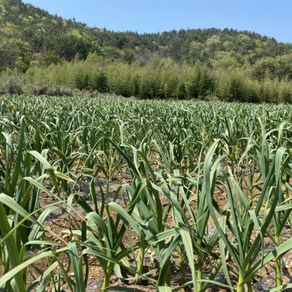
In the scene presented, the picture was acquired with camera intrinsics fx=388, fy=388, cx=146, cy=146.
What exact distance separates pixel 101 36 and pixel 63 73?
5376cm

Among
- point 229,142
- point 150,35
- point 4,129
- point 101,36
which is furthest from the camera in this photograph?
point 150,35

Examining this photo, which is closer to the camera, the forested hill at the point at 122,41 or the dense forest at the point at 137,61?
the dense forest at the point at 137,61

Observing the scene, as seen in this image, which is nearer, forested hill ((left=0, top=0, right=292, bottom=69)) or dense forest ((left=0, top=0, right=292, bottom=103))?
dense forest ((left=0, top=0, right=292, bottom=103))

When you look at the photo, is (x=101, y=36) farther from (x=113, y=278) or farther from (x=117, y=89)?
(x=113, y=278)

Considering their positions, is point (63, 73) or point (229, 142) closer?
point (229, 142)

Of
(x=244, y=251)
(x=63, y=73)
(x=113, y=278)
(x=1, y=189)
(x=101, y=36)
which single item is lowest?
(x=113, y=278)

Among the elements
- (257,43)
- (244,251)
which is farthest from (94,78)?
(257,43)

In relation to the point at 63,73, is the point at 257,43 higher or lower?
higher

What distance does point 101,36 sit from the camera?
8562cm

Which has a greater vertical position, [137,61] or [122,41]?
[122,41]

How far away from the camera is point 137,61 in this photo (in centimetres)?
5584

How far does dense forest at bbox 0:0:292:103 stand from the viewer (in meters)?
34.1

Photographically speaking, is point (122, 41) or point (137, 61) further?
point (122, 41)

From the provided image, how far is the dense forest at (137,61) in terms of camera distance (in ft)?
112
